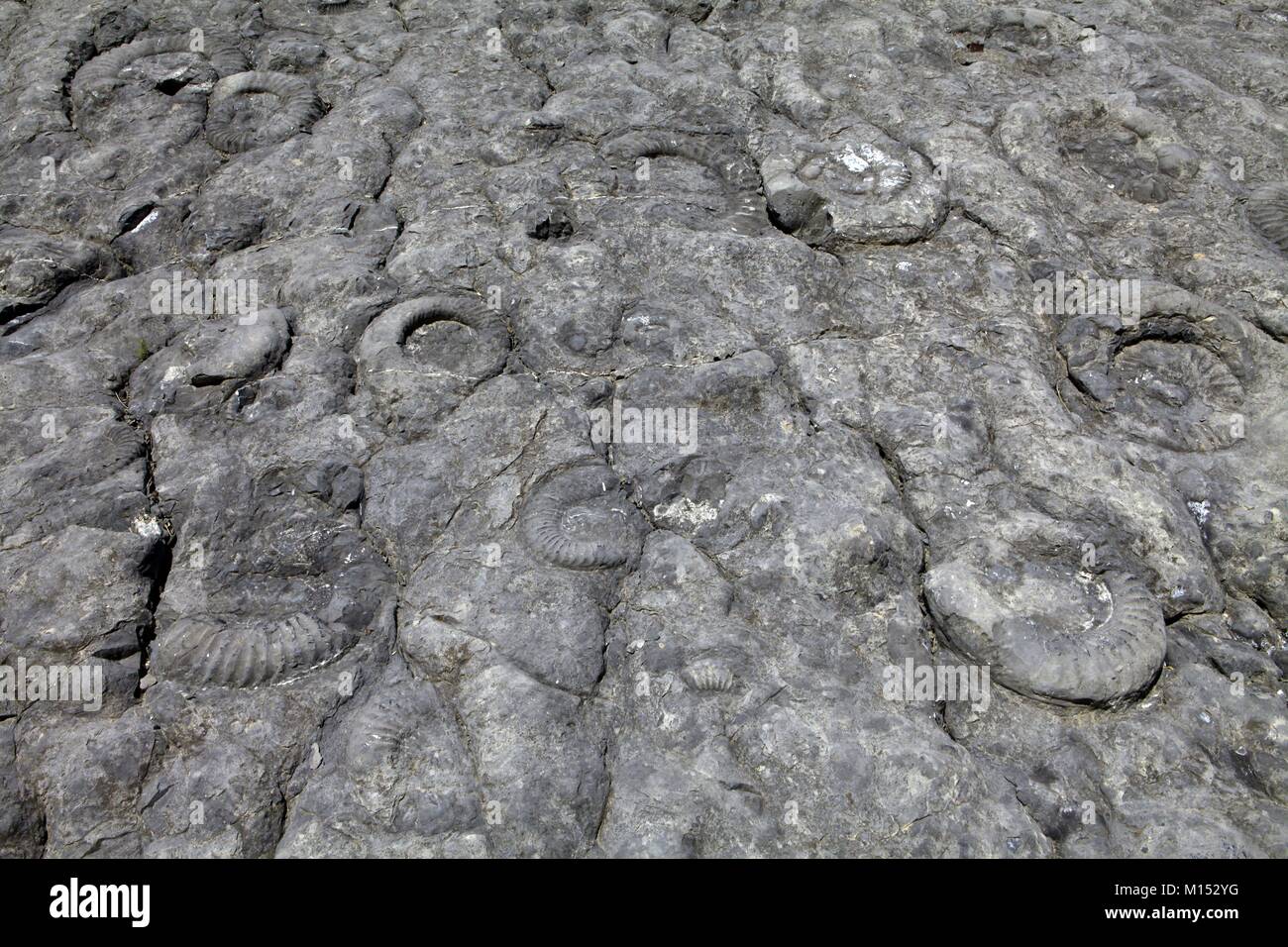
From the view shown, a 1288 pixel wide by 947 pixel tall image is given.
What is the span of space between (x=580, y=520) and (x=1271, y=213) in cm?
345

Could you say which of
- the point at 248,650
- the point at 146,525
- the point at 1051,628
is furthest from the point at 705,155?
the point at 248,650

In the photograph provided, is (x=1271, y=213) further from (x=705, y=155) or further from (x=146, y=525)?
(x=146, y=525)

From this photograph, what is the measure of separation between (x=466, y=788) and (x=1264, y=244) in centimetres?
405

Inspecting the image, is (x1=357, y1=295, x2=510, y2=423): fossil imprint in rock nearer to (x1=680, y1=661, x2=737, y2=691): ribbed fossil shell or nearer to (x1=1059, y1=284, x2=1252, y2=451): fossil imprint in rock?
(x1=680, y1=661, x2=737, y2=691): ribbed fossil shell

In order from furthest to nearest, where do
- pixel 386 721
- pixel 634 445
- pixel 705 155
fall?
pixel 705 155 → pixel 634 445 → pixel 386 721

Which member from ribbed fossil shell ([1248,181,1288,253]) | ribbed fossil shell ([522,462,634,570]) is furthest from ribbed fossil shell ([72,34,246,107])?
ribbed fossil shell ([1248,181,1288,253])

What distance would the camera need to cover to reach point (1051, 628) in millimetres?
3055

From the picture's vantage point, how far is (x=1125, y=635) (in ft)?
9.88

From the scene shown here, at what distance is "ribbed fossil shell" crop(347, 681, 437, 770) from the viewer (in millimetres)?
2783

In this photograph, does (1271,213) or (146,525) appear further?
(1271,213)

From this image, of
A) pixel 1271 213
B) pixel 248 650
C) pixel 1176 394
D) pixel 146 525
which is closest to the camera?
pixel 248 650

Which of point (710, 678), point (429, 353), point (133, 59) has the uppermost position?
point (133, 59)

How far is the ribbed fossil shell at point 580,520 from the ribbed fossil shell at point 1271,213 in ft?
10.5
